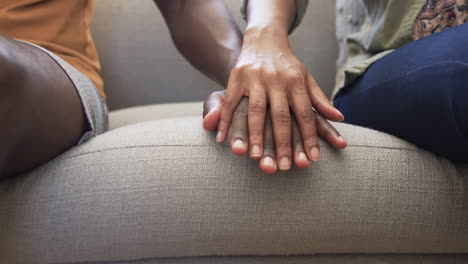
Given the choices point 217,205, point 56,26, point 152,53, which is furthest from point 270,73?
point 152,53

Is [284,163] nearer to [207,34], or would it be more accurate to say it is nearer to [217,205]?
[217,205]

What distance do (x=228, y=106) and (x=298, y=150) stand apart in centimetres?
10

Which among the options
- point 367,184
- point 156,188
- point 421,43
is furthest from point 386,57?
point 156,188

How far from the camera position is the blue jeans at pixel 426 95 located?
0.44m

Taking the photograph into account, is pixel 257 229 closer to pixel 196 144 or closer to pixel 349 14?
pixel 196 144

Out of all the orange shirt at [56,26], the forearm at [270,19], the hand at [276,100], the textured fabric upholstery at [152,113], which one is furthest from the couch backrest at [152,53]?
the hand at [276,100]

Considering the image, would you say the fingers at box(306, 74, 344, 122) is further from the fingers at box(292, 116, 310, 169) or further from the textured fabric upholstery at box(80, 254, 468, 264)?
the textured fabric upholstery at box(80, 254, 468, 264)

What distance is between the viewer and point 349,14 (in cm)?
91

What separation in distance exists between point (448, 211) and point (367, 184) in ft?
0.34

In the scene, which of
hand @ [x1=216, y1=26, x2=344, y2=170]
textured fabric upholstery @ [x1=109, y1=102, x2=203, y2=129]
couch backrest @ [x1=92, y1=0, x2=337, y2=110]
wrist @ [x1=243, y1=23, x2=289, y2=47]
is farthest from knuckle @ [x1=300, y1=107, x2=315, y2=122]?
couch backrest @ [x1=92, y1=0, x2=337, y2=110]

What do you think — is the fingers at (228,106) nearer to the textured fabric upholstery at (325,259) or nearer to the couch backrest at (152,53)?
the textured fabric upholstery at (325,259)

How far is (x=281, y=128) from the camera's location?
45 centimetres

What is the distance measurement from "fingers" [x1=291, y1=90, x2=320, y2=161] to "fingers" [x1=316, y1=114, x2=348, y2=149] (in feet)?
0.05

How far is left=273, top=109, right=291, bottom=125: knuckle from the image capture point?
458mm
